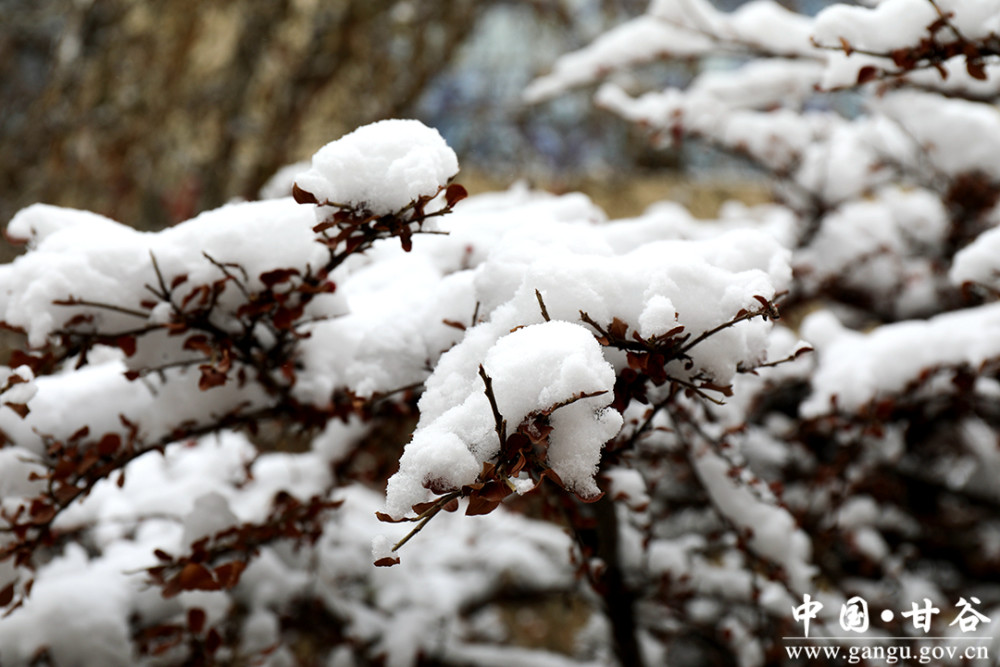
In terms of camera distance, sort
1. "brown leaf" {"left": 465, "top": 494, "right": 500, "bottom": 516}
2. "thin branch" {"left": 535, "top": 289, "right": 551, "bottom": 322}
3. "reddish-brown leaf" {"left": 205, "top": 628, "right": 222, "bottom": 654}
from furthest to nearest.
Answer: "reddish-brown leaf" {"left": 205, "top": 628, "right": 222, "bottom": 654}, "thin branch" {"left": 535, "top": 289, "right": 551, "bottom": 322}, "brown leaf" {"left": 465, "top": 494, "right": 500, "bottom": 516}

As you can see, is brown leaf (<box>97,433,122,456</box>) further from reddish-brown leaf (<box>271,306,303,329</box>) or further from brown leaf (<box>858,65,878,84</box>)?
brown leaf (<box>858,65,878,84</box>)

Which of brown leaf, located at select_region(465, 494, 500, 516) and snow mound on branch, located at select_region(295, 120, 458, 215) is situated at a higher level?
snow mound on branch, located at select_region(295, 120, 458, 215)

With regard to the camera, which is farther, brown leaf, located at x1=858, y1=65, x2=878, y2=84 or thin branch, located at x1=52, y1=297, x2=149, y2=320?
brown leaf, located at x1=858, y1=65, x2=878, y2=84

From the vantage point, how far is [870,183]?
2.54m

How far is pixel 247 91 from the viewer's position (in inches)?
144

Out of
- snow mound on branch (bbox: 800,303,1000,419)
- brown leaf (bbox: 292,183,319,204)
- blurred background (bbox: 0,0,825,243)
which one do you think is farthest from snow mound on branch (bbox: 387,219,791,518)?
blurred background (bbox: 0,0,825,243)

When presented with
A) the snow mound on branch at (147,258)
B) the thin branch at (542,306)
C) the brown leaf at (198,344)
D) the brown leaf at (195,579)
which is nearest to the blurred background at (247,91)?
the snow mound on branch at (147,258)

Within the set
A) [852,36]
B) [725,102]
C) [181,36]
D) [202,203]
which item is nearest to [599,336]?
[852,36]

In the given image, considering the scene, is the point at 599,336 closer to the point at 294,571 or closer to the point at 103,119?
the point at 294,571

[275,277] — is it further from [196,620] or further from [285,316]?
[196,620]

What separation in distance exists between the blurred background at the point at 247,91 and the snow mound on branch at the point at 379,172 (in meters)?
2.55

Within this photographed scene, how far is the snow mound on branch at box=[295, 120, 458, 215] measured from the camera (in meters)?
0.86

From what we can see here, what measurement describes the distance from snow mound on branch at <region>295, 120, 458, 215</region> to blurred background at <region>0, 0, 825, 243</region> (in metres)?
2.55

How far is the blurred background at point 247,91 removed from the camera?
3.53 metres
